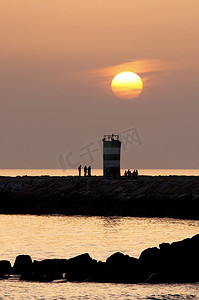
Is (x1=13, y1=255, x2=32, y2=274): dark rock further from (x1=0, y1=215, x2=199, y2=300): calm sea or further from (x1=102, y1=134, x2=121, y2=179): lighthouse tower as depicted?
(x1=102, y1=134, x2=121, y2=179): lighthouse tower

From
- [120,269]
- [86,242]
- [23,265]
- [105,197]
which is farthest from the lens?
[105,197]

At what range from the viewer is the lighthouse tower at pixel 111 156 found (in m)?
62.9

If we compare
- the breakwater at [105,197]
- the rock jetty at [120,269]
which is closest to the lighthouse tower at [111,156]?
the breakwater at [105,197]

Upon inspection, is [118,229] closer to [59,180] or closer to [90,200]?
[90,200]

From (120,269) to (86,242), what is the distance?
11433mm

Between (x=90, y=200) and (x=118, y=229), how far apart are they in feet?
45.4

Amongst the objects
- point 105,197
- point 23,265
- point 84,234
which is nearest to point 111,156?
point 105,197

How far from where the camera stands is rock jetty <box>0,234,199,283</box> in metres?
25.7

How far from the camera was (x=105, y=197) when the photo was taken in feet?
183

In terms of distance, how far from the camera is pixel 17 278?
26.2 metres

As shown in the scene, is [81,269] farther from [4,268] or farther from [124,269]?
[4,268]

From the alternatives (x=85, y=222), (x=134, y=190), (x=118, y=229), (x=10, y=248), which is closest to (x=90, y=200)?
(x=134, y=190)

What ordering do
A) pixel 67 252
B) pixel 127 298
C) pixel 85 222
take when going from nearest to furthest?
pixel 127 298
pixel 67 252
pixel 85 222

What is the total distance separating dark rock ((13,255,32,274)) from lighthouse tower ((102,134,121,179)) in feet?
120
